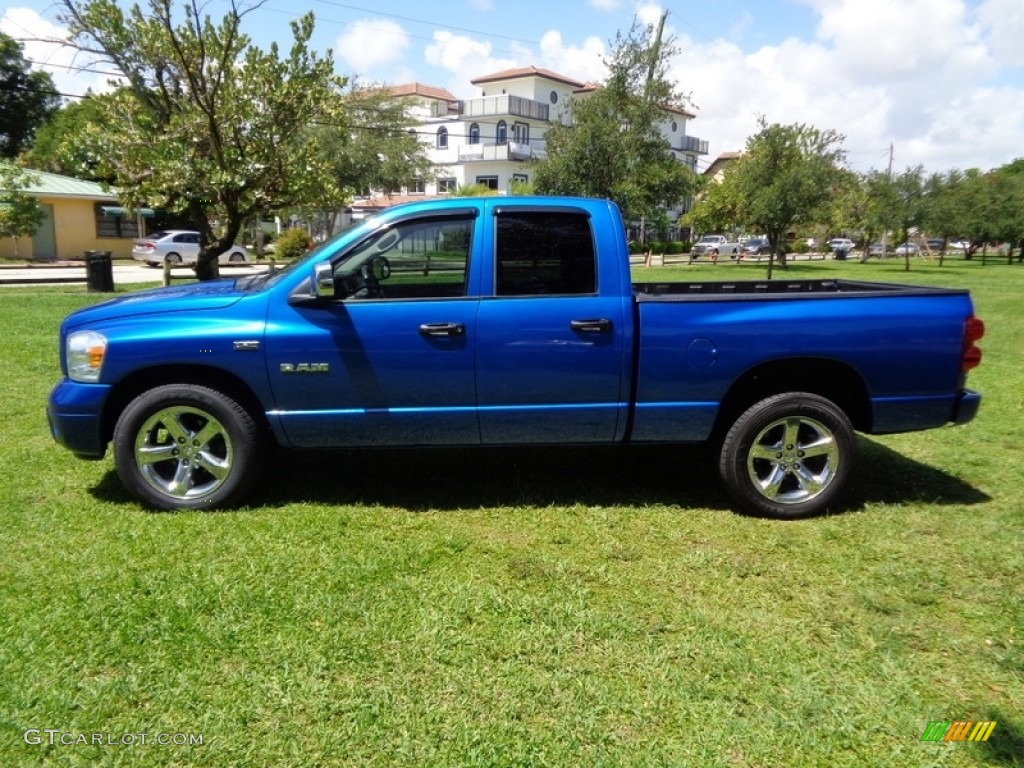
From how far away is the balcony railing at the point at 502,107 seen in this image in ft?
199

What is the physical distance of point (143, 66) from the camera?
12.1 metres

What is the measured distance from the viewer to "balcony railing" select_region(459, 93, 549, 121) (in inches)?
2389

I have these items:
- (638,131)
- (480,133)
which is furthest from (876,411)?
(480,133)

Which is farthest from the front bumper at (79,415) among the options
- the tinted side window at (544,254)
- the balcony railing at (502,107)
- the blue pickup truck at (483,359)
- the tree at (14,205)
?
the balcony railing at (502,107)

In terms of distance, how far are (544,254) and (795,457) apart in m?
1.94

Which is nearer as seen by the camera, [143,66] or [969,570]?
[969,570]

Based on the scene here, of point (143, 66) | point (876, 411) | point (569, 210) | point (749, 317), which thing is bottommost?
point (876, 411)

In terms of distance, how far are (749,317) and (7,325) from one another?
1140 centimetres

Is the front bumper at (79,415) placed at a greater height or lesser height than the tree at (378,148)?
lesser

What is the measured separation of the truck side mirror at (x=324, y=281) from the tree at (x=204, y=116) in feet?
25.8

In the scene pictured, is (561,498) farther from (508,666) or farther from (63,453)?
(63,453)

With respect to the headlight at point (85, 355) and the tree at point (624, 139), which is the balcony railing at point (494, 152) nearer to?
the tree at point (624, 139)

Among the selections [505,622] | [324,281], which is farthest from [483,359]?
[505,622]

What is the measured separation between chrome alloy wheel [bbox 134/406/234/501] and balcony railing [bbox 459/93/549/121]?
6002 cm
